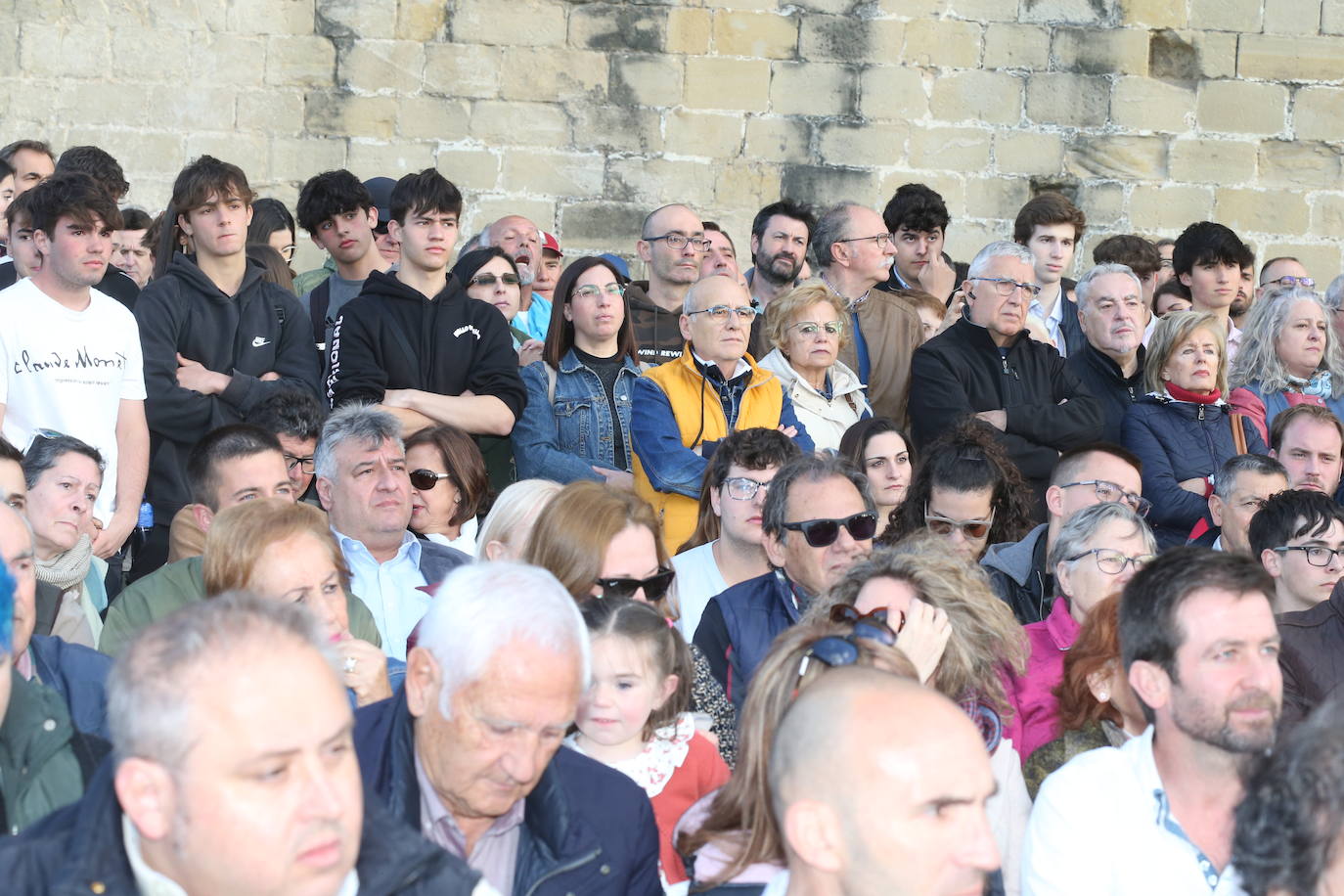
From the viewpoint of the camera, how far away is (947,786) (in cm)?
237

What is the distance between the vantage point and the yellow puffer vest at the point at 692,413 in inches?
232

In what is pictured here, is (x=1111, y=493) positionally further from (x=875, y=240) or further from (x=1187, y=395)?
(x=875, y=240)

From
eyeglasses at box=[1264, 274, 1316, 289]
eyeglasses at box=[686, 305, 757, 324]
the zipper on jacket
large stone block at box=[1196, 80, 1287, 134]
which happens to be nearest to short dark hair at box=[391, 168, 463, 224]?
eyeglasses at box=[686, 305, 757, 324]

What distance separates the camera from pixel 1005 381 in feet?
21.6

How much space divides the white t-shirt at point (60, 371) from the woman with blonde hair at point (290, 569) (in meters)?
1.68

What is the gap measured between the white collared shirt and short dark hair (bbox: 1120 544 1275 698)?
234 millimetres

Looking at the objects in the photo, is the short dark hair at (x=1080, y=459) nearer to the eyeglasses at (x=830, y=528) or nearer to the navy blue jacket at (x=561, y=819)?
the eyeglasses at (x=830, y=528)

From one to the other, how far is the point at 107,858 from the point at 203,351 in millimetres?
3944

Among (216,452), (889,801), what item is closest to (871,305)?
(216,452)

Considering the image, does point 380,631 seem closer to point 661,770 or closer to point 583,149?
point 661,770

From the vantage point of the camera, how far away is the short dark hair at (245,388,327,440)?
5504 mm

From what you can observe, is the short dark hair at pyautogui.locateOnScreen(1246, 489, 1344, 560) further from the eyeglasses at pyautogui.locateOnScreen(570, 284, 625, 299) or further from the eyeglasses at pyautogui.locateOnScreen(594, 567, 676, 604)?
the eyeglasses at pyautogui.locateOnScreen(570, 284, 625, 299)

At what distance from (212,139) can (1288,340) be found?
19.6 ft

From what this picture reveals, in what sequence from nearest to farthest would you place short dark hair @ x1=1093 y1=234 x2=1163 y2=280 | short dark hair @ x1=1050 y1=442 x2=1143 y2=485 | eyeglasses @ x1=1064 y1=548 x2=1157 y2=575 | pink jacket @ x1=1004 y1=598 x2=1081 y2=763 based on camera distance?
pink jacket @ x1=1004 y1=598 x2=1081 y2=763 → eyeglasses @ x1=1064 y1=548 x2=1157 y2=575 → short dark hair @ x1=1050 y1=442 x2=1143 y2=485 → short dark hair @ x1=1093 y1=234 x2=1163 y2=280
